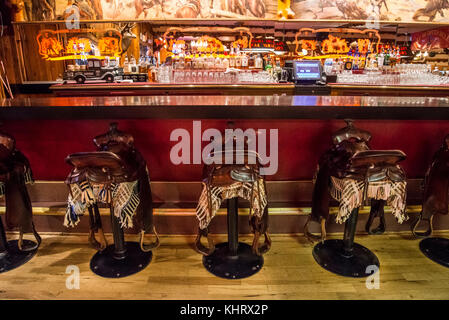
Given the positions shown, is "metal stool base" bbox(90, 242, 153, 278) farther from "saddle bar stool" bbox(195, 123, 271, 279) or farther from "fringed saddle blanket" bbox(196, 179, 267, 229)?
"fringed saddle blanket" bbox(196, 179, 267, 229)

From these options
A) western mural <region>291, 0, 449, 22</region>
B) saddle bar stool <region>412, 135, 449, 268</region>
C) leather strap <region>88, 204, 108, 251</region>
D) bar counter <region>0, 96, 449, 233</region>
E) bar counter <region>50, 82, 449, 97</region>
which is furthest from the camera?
western mural <region>291, 0, 449, 22</region>

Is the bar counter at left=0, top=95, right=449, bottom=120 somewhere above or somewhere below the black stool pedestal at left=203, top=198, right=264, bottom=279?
above

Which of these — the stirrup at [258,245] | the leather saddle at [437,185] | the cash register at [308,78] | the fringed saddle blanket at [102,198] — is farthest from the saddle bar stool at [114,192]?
the cash register at [308,78]

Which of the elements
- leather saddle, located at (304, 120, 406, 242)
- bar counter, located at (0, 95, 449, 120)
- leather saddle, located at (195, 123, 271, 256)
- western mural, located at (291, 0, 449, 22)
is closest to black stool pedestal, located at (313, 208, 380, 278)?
leather saddle, located at (304, 120, 406, 242)

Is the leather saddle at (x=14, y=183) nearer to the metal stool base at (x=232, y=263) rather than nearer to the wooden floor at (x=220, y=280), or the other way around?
the wooden floor at (x=220, y=280)

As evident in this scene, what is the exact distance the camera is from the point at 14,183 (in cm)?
198

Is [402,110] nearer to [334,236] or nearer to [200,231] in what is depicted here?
[334,236]

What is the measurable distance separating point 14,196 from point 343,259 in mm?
2258

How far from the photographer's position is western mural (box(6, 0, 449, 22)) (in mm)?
5238

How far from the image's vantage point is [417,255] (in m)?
2.23

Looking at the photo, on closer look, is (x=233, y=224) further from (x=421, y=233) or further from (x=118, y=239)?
(x=421, y=233)

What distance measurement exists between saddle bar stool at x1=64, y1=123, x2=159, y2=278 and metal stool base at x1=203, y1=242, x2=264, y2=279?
42cm

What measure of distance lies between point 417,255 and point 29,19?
6548mm

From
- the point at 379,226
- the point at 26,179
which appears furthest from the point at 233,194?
the point at 26,179
